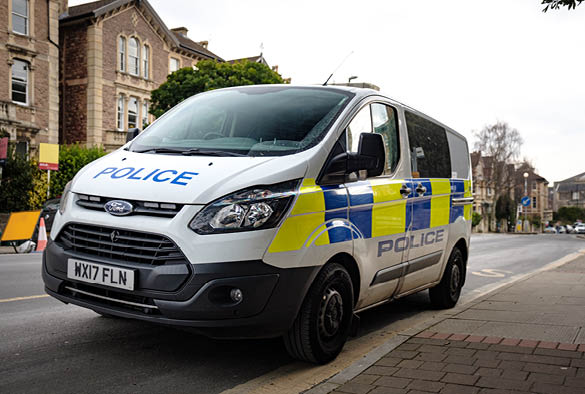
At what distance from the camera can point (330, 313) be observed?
444 cm

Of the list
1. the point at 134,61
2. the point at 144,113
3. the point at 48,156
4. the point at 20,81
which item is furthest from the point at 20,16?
the point at 48,156

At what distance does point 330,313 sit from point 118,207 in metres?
1.67

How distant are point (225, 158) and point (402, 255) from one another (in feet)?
6.91

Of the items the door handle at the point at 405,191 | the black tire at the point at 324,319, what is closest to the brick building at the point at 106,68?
the door handle at the point at 405,191

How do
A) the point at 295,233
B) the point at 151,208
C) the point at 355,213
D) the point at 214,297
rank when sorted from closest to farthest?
the point at 214,297, the point at 151,208, the point at 295,233, the point at 355,213

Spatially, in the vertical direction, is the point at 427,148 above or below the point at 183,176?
above

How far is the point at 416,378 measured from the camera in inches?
157

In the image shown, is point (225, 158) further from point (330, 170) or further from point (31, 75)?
point (31, 75)

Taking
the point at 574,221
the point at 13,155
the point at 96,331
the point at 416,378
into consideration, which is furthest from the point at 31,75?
the point at 574,221

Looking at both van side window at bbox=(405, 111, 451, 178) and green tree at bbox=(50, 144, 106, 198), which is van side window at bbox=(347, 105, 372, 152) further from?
green tree at bbox=(50, 144, 106, 198)

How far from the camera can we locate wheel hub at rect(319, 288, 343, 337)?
4.34 metres

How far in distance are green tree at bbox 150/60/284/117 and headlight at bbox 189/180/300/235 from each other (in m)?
27.7

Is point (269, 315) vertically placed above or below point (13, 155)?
below

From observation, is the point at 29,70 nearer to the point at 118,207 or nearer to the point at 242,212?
the point at 118,207
